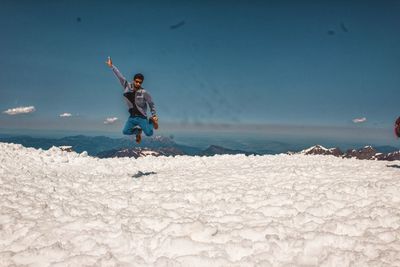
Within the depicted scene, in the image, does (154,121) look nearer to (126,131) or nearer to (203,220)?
(126,131)

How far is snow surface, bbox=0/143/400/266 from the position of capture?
687 centimetres

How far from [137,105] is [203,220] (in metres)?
6.15

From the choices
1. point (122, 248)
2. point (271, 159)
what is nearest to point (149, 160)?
point (271, 159)

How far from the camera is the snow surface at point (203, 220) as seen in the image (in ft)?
22.5

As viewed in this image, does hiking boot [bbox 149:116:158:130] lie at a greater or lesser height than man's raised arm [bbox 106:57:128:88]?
lesser

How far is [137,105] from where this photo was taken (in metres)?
13.3

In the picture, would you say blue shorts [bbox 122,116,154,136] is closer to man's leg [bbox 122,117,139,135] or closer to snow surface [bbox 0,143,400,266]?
man's leg [bbox 122,117,139,135]

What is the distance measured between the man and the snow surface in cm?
219

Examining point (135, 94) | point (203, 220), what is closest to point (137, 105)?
point (135, 94)

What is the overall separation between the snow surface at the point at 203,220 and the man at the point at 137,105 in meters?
2.19

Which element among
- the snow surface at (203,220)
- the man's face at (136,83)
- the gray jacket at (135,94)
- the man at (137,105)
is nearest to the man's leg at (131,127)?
the man at (137,105)


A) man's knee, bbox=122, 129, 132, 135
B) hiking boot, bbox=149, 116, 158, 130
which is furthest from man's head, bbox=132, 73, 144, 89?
man's knee, bbox=122, 129, 132, 135

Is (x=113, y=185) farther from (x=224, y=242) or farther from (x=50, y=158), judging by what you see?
(x=50, y=158)

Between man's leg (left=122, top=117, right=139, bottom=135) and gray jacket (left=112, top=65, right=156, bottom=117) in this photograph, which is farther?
man's leg (left=122, top=117, right=139, bottom=135)
